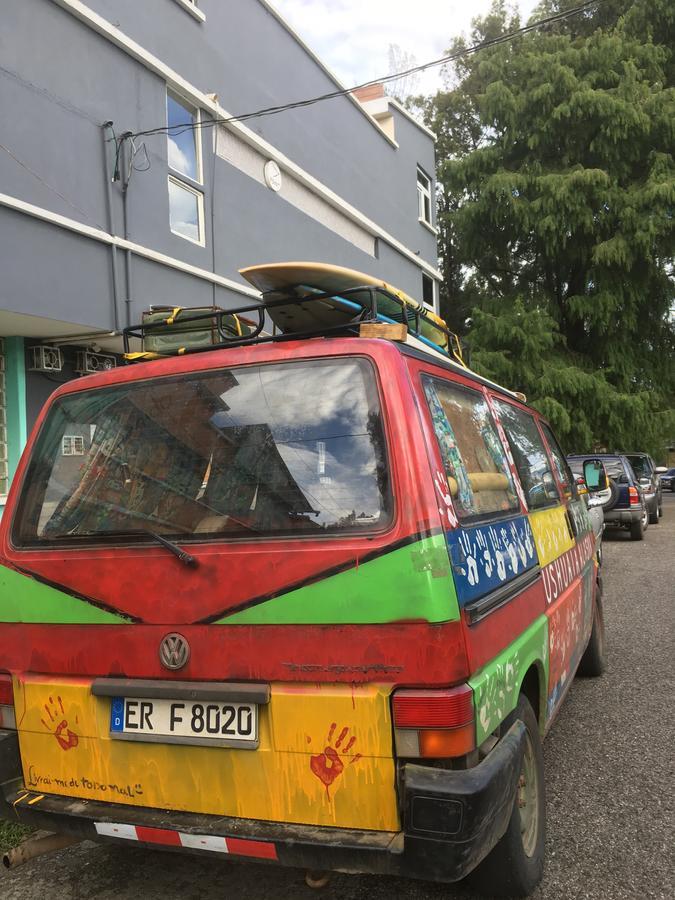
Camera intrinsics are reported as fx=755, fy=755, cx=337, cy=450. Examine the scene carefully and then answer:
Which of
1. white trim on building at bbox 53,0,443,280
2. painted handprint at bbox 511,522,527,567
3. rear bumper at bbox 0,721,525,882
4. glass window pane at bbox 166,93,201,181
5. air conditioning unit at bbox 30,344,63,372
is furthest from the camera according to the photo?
glass window pane at bbox 166,93,201,181

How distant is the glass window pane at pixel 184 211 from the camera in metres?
10.2

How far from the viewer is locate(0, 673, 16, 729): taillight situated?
260cm

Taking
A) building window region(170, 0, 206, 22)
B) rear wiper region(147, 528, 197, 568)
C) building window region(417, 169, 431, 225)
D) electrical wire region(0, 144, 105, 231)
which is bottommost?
rear wiper region(147, 528, 197, 568)

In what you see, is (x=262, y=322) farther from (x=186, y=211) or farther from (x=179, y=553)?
(x=186, y=211)

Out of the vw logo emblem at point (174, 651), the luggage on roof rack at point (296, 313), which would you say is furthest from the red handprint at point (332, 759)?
the luggage on roof rack at point (296, 313)

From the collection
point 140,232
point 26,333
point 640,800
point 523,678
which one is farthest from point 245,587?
point 140,232

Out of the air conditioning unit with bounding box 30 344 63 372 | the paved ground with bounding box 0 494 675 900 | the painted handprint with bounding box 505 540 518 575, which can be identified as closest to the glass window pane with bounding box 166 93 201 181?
the air conditioning unit with bounding box 30 344 63 372

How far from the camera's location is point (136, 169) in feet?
30.2

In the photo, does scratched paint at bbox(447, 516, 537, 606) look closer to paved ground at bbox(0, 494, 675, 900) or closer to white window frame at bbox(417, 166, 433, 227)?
paved ground at bbox(0, 494, 675, 900)

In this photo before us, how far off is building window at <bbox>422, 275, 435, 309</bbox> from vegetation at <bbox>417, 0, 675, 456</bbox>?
1.57m

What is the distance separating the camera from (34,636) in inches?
101

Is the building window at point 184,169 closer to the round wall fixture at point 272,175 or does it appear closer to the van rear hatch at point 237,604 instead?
the round wall fixture at point 272,175

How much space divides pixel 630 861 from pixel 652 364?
66.9 ft

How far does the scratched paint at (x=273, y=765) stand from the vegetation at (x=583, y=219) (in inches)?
709
